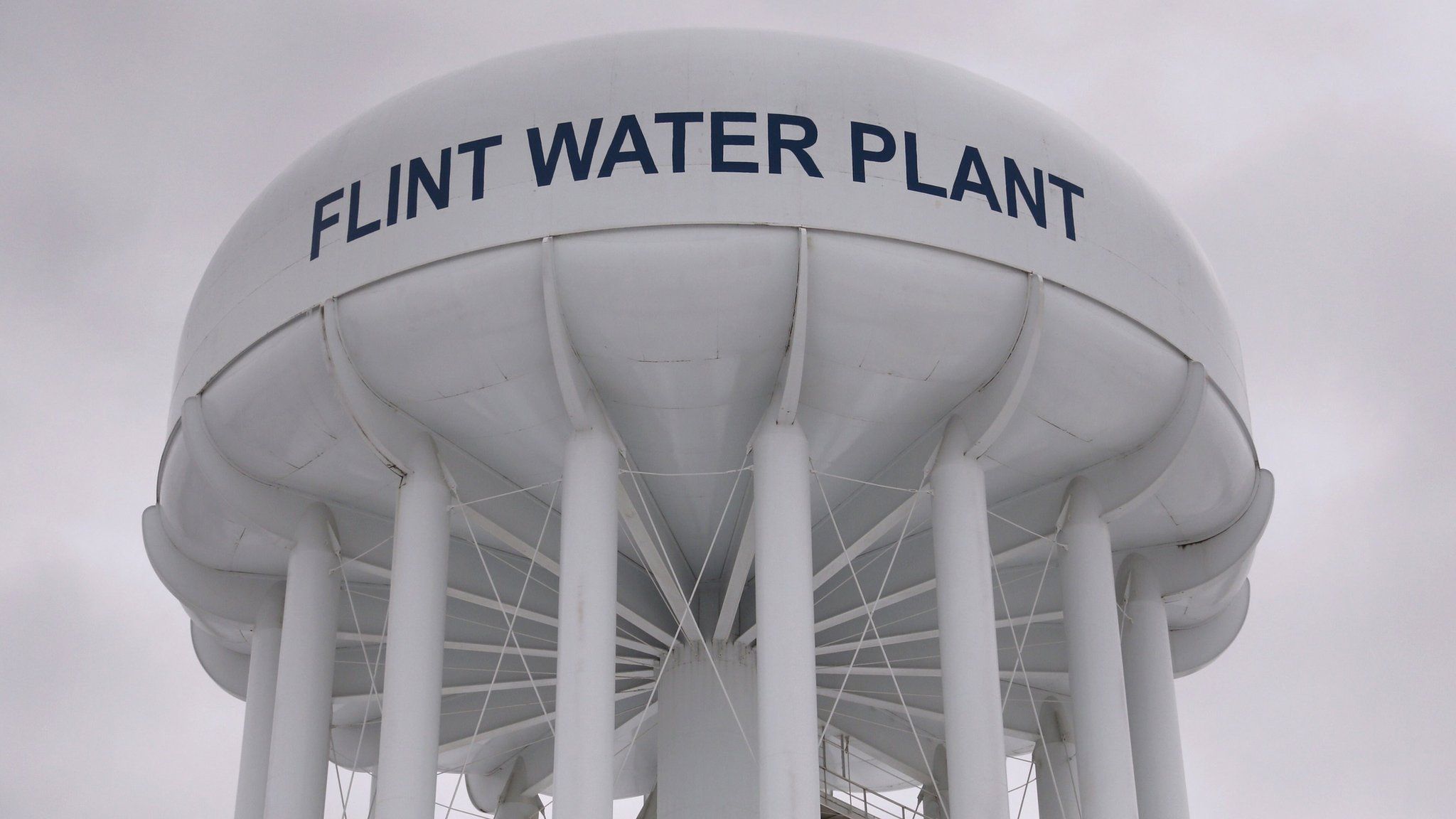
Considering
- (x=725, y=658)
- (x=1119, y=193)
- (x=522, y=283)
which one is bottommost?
(x=725, y=658)

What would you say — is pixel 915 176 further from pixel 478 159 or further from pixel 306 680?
pixel 306 680

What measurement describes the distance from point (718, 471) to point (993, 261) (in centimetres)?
372

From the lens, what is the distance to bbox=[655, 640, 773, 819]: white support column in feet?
61.0

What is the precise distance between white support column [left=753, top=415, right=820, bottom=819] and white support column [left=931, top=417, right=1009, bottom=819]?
1274mm

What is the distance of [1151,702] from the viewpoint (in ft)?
61.1

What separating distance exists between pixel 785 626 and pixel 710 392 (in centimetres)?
225

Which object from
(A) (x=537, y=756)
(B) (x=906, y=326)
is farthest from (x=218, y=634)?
(B) (x=906, y=326)

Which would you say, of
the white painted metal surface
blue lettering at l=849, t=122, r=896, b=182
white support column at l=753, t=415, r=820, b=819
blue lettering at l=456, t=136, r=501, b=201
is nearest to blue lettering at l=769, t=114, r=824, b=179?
blue lettering at l=849, t=122, r=896, b=182

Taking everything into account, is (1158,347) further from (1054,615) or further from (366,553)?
(366,553)

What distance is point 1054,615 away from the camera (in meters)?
19.6

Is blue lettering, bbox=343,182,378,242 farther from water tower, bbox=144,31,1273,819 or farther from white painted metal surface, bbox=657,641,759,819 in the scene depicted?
white painted metal surface, bbox=657,641,759,819

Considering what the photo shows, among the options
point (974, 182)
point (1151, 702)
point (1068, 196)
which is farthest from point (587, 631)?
point (1151, 702)

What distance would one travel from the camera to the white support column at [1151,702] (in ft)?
60.0

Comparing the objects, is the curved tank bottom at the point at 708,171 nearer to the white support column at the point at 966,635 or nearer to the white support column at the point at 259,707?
the white support column at the point at 966,635
